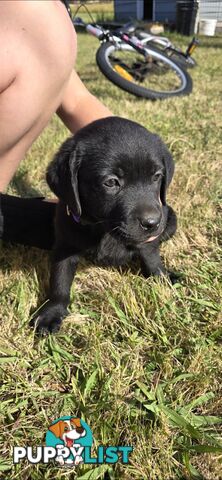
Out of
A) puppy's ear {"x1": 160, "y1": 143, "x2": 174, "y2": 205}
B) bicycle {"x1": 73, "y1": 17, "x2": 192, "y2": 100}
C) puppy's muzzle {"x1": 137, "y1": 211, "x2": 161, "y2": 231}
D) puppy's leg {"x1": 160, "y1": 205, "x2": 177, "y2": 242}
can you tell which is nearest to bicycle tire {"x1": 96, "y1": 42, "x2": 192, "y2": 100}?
bicycle {"x1": 73, "y1": 17, "x2": 192, "y2": 100}

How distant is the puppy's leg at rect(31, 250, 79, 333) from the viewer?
6.28 feet

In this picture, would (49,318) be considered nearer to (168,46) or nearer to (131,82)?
(131,82)

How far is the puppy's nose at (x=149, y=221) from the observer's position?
1.74 metres

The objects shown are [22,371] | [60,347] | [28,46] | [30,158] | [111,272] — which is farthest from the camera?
[30,158]

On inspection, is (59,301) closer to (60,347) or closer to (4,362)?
(60,347)

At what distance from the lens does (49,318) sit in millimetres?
1910

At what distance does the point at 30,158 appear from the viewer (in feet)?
12.0

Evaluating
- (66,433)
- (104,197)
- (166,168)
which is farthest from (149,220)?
(66,433)

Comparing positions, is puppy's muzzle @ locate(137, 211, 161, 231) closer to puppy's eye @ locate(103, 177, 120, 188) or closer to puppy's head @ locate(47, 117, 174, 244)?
puppy's head @ locate(47, 117, 174, 244)

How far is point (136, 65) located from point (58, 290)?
543cm

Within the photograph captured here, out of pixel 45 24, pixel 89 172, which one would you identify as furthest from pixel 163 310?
pixel 45 24

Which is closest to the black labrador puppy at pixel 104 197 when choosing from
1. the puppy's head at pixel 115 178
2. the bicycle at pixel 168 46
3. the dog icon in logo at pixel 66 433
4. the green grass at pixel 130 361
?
the puppy's head at pixel 115 178

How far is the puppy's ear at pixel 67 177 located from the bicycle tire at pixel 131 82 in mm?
3576

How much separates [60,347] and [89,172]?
2.62 feet
